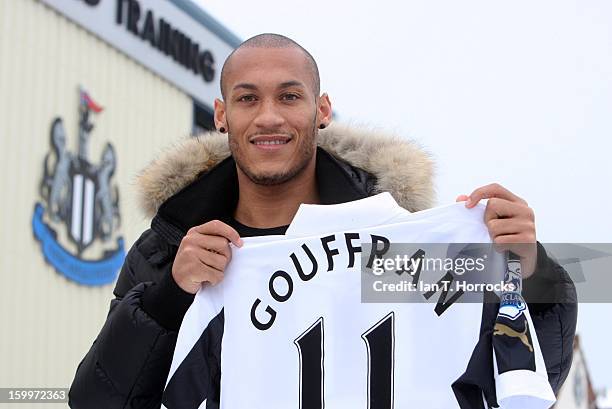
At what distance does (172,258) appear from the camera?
2693 millimetres

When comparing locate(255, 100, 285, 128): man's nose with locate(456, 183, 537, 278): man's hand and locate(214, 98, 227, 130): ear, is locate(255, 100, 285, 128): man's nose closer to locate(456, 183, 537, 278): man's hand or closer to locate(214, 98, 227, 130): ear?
locate(214, 98, 227, 130): ear

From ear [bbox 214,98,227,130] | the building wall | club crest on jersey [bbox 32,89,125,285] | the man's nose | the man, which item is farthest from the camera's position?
club crest on jersey [bbox 32,89,125,285]

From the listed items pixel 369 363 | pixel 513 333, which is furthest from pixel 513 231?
pixel 369 363

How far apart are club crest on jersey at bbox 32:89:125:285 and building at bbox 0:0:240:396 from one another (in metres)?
0.02

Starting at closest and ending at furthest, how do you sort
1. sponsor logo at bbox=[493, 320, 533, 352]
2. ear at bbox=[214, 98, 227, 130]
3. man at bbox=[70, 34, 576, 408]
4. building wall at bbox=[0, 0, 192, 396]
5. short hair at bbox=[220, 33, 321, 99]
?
sponsor logo at bbox=[493, 320, 533, 352], man at bbox=[70, 34, 576, 408], short hair at bbox=[220, 33, 321, 99], ear at bbox=[214, 98, 227, 130], building wall at bbox=[0, 0, 192, 396]

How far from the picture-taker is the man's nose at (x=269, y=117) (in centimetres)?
247

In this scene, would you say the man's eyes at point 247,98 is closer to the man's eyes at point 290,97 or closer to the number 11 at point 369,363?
the man's eyes at point 290,97

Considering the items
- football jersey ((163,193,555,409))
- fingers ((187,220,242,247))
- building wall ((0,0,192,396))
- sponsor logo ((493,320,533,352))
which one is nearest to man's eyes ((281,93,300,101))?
football jersey ((163,193,555,409))

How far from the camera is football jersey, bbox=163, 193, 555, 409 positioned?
7.39ft

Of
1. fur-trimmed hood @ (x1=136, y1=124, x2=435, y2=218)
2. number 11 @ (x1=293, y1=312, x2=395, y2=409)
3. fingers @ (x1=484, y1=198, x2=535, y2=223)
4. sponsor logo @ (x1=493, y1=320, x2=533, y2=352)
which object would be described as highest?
fur-trimmed hood @ (x1=136, y1=124, x2=435, y2=218)

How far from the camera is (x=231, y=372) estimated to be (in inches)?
92.7

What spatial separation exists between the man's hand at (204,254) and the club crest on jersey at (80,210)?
8.19 metres

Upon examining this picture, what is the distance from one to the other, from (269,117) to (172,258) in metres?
0.58

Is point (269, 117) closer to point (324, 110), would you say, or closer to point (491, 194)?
point (324, 110)
